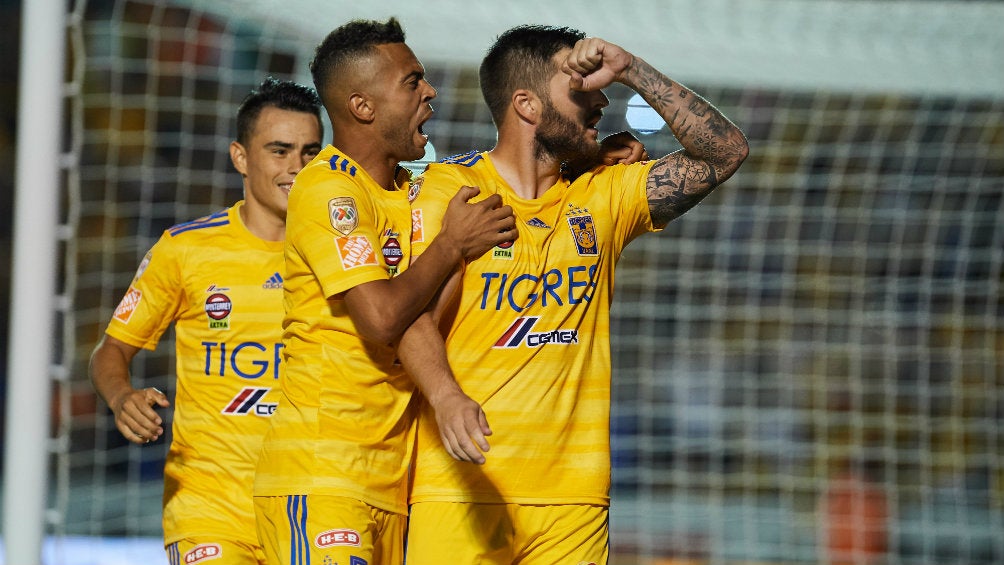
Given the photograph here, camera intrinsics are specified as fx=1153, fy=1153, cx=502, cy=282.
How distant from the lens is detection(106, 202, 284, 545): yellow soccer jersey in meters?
3.70

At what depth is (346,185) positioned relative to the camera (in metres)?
2.99

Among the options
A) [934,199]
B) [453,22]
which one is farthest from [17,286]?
[934,199]

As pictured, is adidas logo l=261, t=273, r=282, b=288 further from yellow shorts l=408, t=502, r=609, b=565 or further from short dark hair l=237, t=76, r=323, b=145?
yellow shorts l=408, t=502, r=609, b=565

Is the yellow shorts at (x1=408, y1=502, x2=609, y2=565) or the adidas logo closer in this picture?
the yellow shorts at (x1=408, y1=502, x2=609, y2=565)

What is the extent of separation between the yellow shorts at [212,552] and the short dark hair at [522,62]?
1558 mm

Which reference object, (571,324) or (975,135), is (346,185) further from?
(975,135)

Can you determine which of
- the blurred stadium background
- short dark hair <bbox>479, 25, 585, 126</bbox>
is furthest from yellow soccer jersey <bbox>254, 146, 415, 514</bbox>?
the blurred stadium background

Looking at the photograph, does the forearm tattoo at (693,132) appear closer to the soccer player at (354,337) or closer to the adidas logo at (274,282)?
the soccer player at (354,337)

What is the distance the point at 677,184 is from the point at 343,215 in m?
0.98

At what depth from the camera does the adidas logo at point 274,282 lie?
3.88 m

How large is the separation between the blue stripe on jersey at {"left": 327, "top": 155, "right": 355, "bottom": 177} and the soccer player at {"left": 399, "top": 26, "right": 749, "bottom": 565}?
195 millimetres

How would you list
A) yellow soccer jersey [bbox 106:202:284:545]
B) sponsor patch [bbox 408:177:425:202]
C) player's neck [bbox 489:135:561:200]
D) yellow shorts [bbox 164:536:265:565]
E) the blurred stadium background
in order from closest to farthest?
sponsor patch [bbox 408:177:425:202], player's neck [bbox 489:135:561:200], yellow shorts [bbox 164:536:265:565], yellow soccer jersey [bbox 106:202:284:545], the blurred stadium background

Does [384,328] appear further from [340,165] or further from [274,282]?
[274,282]

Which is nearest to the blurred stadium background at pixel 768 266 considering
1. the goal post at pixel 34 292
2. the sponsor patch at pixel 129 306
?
the goal post at pixel 34 292
